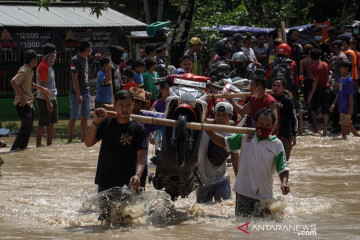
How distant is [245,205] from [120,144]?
1.41m

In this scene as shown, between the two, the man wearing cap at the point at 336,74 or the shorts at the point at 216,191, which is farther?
the man wearing cap at the point at 336,74

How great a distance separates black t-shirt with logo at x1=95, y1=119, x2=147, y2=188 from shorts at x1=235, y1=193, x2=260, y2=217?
1.12m

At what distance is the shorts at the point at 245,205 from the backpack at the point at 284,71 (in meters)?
6.75

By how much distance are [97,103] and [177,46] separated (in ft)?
13.9

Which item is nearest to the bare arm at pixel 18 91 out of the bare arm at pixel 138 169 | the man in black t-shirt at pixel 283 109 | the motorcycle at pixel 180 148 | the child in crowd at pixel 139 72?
the child in crowd at pixel 139 72

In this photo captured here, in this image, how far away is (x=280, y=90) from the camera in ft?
34.7

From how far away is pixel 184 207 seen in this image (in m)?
9.09

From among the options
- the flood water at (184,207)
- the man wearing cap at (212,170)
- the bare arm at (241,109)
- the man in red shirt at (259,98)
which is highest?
the man in red shirt at (259,98)

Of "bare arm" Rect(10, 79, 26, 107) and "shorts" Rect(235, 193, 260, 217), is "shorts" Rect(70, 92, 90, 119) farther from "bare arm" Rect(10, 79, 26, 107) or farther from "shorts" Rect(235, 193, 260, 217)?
"shorts" Rect(235, 193, 260, 217)

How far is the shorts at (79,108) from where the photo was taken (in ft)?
49.4

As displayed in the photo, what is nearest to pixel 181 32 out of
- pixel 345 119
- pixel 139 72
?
pixel 139 72

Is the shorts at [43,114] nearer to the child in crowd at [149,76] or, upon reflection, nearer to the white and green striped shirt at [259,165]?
the child in crowd at [149,76]

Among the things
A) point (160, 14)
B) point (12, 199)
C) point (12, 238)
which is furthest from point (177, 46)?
point (160, 14)

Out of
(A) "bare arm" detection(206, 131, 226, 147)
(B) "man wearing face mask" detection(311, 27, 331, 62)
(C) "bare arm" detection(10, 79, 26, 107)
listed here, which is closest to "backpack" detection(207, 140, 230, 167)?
(A) "bare arm" detection(206, 131, 226, 147)
